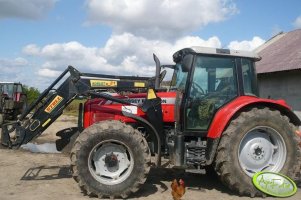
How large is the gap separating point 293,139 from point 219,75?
1638 millimetres

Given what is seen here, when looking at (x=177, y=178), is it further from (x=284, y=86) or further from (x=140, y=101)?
(x=284, y=86)

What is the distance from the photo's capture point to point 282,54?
1811cm

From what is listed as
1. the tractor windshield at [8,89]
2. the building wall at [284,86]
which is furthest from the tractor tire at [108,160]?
the tractor windshield at [8,89]

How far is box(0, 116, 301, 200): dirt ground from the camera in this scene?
6631 mm

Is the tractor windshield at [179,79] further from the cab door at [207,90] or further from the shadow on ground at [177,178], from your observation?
the shadow on ground at [177,178]

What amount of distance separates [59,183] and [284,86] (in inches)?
459

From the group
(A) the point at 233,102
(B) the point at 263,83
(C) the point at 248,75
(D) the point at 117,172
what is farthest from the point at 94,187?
(B) the point at 263,83

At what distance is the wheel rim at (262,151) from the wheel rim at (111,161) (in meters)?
1.89

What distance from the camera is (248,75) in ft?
23.8

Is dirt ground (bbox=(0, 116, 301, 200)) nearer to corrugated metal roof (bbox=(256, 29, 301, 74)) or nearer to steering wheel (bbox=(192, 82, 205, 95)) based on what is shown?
steering wheel (bbox=(192, 82, 205, 95))

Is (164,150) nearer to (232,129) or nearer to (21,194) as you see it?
(232,129)

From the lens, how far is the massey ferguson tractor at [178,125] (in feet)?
21.5

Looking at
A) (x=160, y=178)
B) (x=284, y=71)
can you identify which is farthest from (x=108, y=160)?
(x=284, y=71)

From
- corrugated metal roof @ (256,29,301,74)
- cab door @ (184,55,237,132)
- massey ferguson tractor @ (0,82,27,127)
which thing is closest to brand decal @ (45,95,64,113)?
cab door @ (184,55,237,132)
